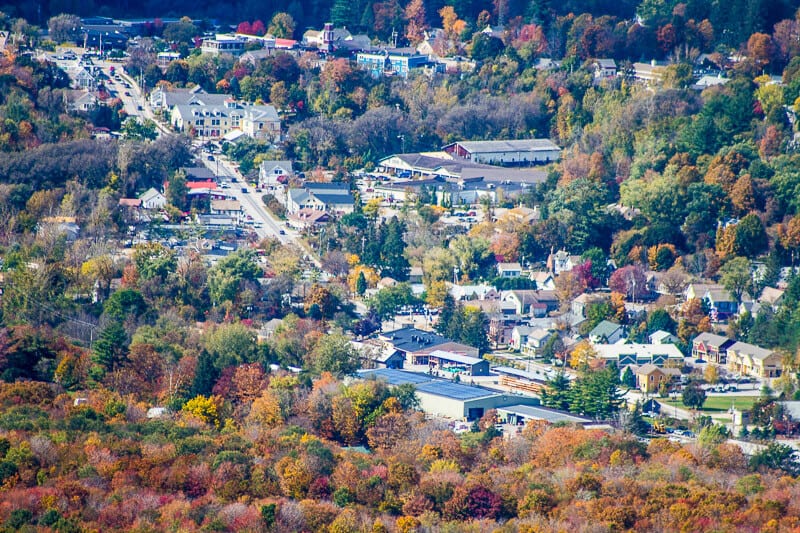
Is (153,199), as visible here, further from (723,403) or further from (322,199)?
(723,403)

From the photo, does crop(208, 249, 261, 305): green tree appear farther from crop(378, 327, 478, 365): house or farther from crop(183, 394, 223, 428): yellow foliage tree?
crop(183, 394, 223, 428): yellow foliage tree

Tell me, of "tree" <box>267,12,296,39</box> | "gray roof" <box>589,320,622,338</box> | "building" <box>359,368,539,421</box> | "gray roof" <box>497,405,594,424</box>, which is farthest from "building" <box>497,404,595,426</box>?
"tree" <box>267,12,296,39</box>

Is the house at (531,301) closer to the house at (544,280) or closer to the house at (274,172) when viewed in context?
the house at (544,280)

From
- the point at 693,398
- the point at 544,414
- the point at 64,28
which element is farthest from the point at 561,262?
the point at 64,28

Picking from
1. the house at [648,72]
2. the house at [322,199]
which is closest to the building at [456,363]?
the house at [322,199]

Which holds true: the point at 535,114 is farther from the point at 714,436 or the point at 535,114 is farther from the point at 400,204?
the point at 714,436
